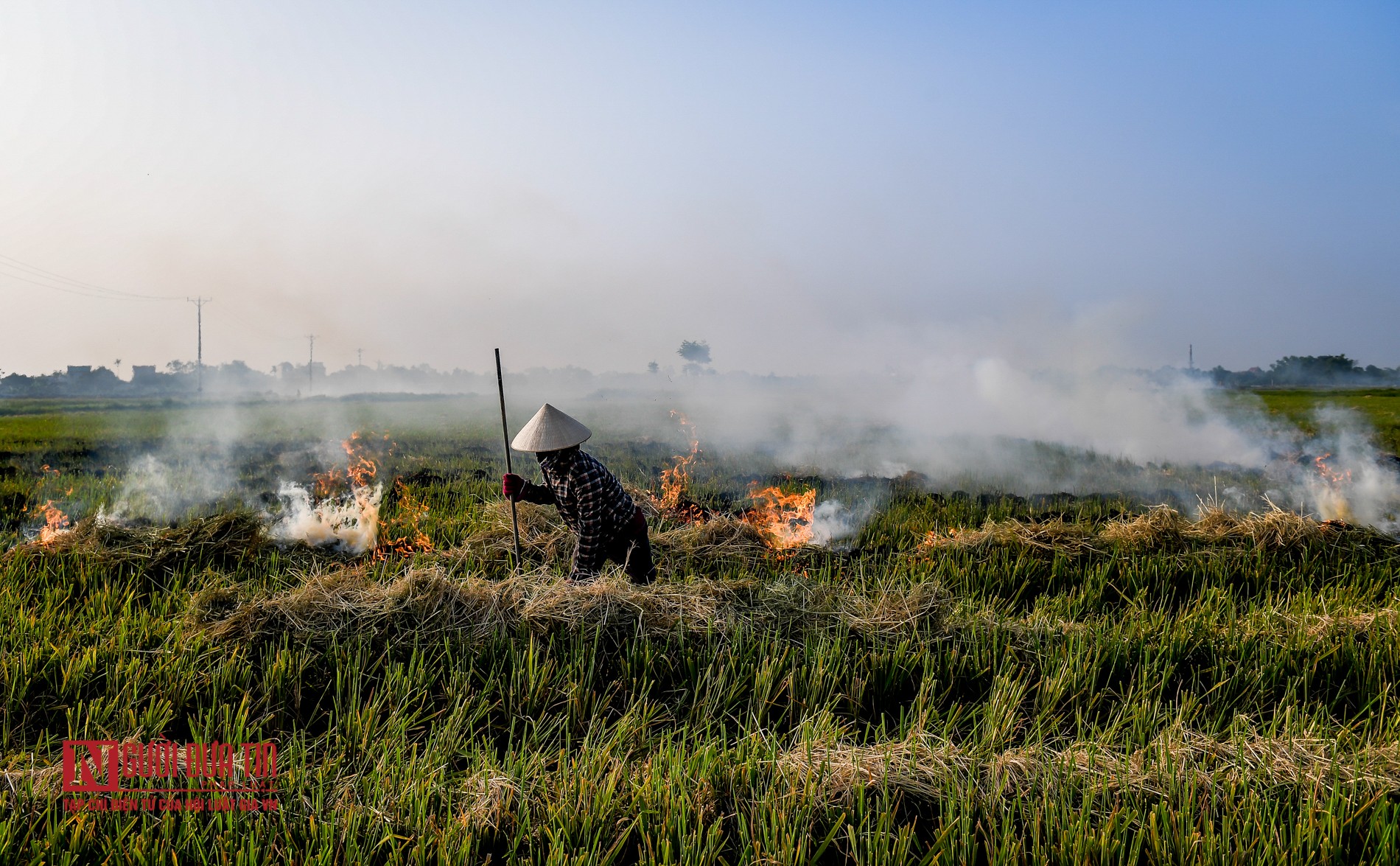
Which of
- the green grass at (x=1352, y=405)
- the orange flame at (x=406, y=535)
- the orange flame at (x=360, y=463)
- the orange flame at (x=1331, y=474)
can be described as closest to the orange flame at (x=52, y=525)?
the orange flame at (x=406, y=535)

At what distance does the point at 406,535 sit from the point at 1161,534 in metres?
8.25

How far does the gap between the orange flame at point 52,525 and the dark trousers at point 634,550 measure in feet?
16.7

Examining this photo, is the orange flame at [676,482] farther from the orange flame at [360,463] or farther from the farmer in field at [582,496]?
the orange flame at [360,463]

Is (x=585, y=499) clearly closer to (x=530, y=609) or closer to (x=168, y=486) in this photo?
(x=530, y=609)

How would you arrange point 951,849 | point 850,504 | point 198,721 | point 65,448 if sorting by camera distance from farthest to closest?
point 65,448, point 850,504, point 198,721, point 951,849

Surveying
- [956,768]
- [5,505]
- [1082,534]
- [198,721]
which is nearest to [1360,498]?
[1082,534]

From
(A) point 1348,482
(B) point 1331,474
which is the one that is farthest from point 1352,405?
(A) point 1348,482

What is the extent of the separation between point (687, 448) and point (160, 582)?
13736mm

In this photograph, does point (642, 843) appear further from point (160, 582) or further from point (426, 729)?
point (160, 582)

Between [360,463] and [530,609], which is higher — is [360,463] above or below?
above

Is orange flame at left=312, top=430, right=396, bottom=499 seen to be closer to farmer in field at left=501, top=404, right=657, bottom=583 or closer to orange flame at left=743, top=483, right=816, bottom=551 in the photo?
farmer in field at left=501, top=404, right=657, bottom=583

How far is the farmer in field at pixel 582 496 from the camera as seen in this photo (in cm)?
518

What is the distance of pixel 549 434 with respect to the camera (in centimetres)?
514

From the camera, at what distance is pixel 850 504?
33.0ft
